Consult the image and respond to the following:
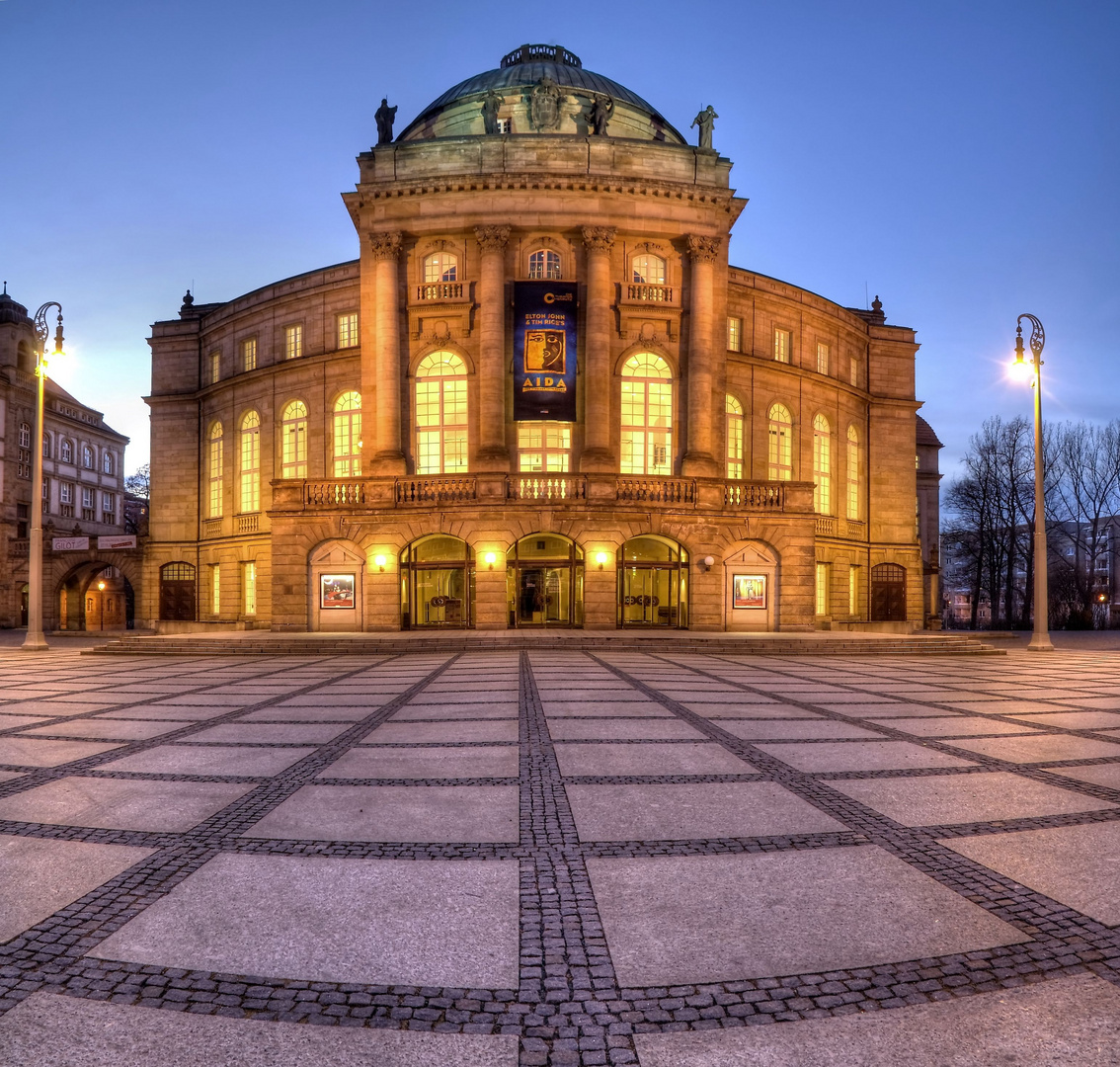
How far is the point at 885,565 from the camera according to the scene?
45.8 m

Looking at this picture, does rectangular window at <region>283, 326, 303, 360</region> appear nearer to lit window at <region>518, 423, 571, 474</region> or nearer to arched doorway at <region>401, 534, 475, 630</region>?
lit window at <region>518, 423, 571, 474</region>

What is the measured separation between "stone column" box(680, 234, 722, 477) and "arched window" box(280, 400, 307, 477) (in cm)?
1977

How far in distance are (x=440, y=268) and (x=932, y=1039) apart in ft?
118

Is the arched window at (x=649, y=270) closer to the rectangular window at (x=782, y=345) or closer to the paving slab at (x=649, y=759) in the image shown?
the rectangular window at (x=782, y=345)

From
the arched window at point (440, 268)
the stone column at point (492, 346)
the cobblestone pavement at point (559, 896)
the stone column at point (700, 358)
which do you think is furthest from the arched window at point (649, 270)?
the cobblestone pavement at point (559, 896)

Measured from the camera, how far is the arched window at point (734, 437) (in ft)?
129

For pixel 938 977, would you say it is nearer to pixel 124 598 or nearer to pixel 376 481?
pixel 376 481

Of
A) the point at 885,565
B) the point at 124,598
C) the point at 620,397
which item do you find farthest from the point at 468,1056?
the point at 124,598

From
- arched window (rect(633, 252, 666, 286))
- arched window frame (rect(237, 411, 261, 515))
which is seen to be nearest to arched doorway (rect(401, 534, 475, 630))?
arched window frame (rect(237, 411, 261, 515))

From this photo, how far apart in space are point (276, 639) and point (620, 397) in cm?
1783

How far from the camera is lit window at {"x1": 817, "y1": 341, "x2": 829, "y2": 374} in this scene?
43781mm

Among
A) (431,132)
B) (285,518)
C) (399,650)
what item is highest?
(431,132)

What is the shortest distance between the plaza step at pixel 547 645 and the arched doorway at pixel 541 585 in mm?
4443

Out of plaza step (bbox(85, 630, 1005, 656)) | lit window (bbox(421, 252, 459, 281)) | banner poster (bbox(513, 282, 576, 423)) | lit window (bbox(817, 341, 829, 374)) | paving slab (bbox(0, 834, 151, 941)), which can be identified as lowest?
plaza step (bbox(85, 630, 1005, 656))
